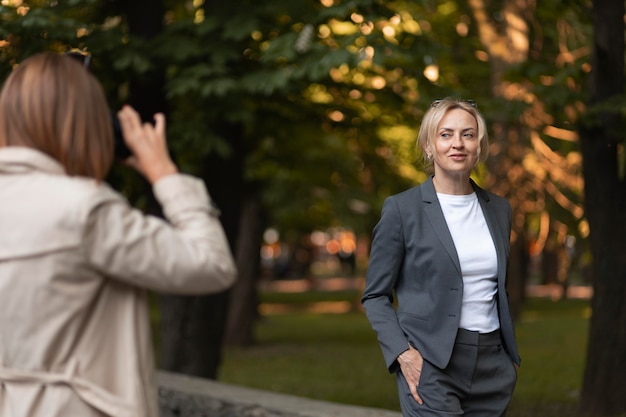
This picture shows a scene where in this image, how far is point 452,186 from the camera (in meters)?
4.37

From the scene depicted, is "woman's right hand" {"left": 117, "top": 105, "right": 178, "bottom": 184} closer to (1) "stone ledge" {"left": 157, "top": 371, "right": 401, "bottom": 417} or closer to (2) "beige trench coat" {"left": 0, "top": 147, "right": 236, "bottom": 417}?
(2) "beige trench coat" {"left": 0, "top": 147, "right": 236, "bottom": 417}

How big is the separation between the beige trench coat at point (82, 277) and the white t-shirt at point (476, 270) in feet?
5.59

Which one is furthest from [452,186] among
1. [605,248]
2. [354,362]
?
[354,362]

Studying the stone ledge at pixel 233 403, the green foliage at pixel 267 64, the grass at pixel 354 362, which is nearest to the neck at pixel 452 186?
the stone ledge at pixel 233 403

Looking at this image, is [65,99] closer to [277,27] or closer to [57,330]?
[57,330]

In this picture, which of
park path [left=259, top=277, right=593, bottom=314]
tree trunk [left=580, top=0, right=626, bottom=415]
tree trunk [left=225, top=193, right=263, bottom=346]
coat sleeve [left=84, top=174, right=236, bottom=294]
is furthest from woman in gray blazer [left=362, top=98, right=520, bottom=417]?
park path [left=259, top=277, right=593, bottom=314]

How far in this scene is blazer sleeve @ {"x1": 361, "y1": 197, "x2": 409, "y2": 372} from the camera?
14.0 ft

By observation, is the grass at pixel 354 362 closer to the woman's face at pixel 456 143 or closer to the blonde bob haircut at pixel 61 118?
the woman's face at pixel 456 143

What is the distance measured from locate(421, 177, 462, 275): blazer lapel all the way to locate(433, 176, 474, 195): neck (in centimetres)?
3

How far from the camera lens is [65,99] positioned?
2596mm

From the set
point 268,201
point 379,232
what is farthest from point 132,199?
point 268,201

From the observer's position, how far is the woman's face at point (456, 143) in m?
4.27

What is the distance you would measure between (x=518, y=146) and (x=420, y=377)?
A: 15.6 meters

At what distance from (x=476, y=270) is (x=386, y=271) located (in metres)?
0.34
